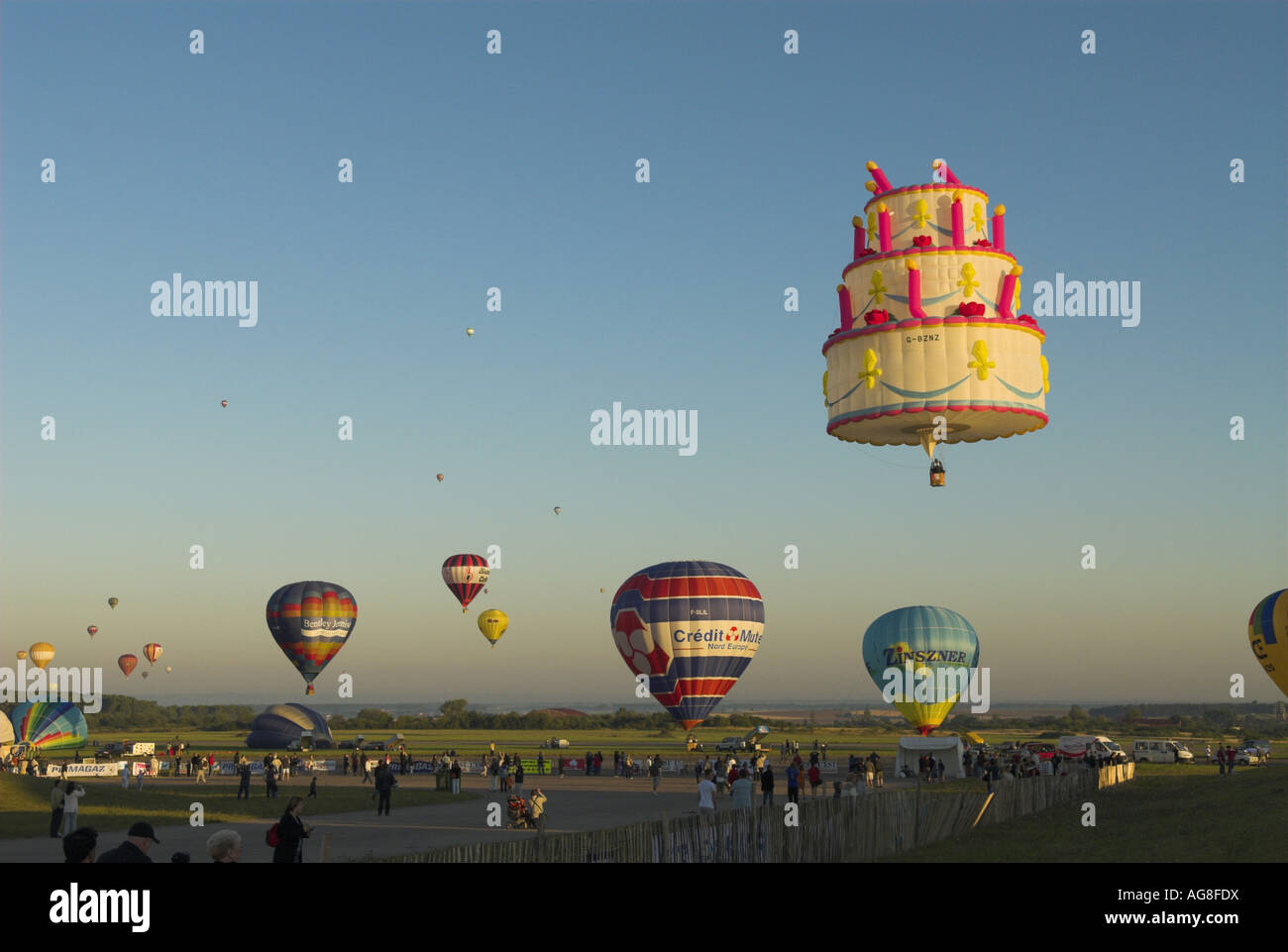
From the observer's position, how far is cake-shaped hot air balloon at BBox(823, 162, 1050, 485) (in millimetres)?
26688

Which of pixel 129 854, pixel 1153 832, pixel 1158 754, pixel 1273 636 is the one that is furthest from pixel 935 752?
pixel 129 854

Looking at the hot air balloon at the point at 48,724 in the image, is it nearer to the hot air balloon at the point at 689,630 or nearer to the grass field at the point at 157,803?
the grass field at the point at 157,803

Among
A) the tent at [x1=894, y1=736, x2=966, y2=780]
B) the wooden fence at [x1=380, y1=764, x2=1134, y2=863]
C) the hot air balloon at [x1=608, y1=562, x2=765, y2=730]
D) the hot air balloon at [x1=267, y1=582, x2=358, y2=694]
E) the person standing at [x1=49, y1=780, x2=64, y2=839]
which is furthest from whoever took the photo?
the hot air balloon at [x1=267, y1=582, x2=358, y2=694]

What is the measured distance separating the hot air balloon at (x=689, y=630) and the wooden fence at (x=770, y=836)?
22.2 m

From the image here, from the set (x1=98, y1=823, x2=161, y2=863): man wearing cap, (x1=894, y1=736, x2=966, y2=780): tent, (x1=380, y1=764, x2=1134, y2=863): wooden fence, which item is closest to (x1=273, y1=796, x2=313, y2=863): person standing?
(x1=380, y1=764, x2=1134, y2=863): wooden fence

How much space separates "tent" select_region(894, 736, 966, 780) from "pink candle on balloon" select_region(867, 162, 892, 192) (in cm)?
3087

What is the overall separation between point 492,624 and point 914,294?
70.4m

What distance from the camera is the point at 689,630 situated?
171ft

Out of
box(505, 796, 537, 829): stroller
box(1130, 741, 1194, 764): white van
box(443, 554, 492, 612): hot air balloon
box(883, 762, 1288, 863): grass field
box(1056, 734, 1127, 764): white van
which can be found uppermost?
box(443, 554, 492, 612): hot air balloon

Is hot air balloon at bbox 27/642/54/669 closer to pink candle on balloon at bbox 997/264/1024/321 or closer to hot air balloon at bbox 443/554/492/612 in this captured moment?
hot air balloon at bbox 443/554/492/612

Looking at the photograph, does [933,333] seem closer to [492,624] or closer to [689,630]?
[689,630]

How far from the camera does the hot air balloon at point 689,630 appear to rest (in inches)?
2053

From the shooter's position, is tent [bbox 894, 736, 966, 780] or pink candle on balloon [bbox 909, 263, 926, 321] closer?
pink candle on balloon [bbox 909, 263, 926, 321]

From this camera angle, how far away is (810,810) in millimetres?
22016
